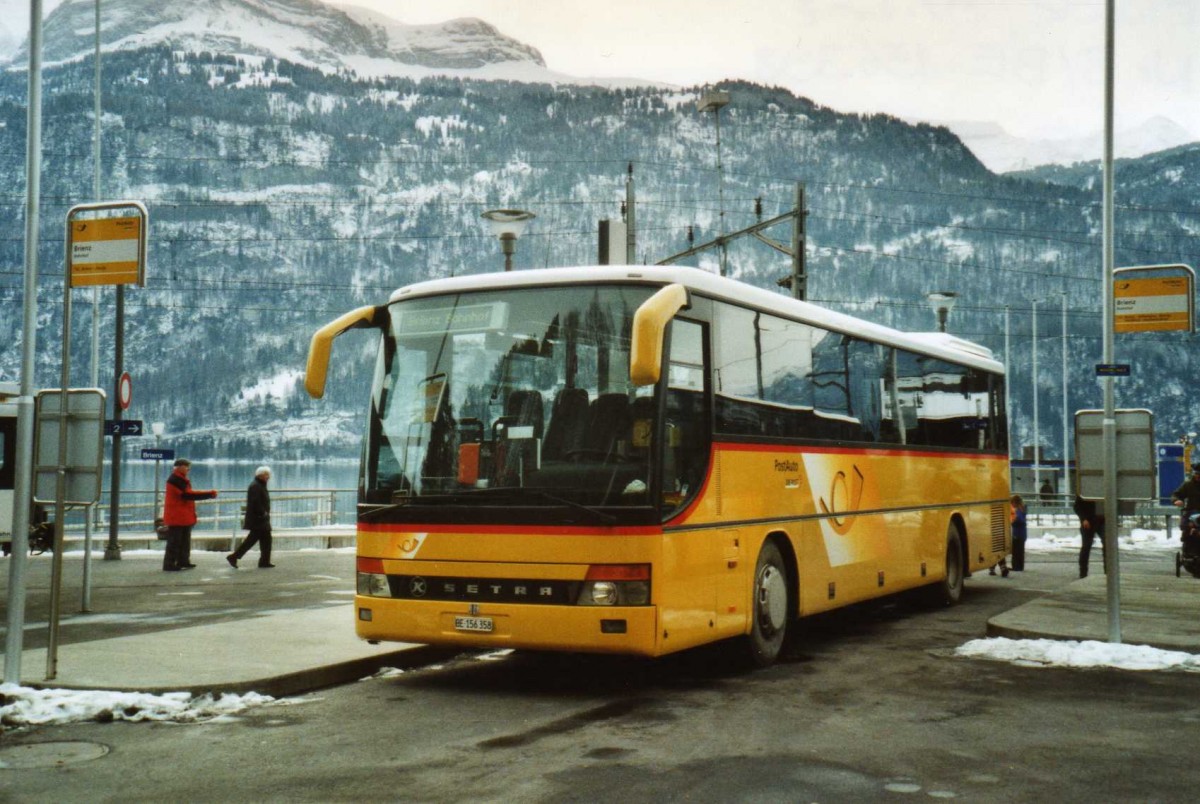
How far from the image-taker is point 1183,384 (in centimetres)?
16438

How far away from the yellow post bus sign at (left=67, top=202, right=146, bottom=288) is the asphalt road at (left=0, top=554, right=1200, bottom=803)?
11.9 feet

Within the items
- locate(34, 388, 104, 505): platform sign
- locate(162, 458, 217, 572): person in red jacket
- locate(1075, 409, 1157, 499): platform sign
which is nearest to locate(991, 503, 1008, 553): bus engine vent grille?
locate(1075, 409, 1157, 499): platform sign

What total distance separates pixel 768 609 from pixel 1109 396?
3594 millimetres

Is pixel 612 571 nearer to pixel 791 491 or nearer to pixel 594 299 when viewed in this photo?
pixel 594 299

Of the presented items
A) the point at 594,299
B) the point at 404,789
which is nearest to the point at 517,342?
the point at 594,299

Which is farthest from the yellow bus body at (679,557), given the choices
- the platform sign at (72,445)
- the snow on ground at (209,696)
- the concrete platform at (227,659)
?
the platform sign at (72,445)

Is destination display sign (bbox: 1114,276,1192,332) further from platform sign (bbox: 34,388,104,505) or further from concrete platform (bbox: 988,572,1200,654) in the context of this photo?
platform sign (bbox: 34,388,104,505)

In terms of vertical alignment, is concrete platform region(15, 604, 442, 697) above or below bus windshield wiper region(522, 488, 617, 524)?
below

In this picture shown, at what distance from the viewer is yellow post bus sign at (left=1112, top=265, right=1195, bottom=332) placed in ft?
39.3

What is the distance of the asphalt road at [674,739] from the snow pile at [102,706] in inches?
7.5

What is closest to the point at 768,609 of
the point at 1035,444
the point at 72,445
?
the point at 72,445

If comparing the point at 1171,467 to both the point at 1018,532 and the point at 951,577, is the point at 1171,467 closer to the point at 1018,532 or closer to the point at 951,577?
the point at 1018,532

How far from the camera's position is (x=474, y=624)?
9141 millimetres

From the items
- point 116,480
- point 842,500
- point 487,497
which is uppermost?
point 487,497
